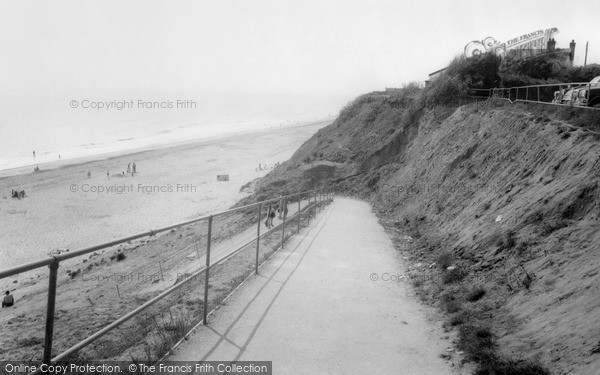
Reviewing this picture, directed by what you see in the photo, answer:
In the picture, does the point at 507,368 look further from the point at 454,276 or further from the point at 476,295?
the point at 454,276

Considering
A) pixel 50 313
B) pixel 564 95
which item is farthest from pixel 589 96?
pixel 50 313

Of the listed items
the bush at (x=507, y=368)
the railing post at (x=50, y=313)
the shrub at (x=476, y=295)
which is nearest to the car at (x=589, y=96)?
the shrub at (x=476, y=295)

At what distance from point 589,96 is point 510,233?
7.61 metres

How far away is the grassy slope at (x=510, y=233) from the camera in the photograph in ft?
14.3

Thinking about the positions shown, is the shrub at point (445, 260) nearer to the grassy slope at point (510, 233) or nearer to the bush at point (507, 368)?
the grassy slope at point (510, 233)

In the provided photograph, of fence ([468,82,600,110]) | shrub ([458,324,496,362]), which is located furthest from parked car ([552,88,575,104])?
shrub ([458,324,496,362])

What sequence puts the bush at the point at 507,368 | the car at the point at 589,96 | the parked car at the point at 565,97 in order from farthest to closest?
the parked car at the point at 565,97
the car at the point at 589,96
the bush at the point at 507,368

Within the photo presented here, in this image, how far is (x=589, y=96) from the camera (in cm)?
1197

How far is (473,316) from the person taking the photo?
214 inches

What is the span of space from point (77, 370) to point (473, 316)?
4542 millimetres

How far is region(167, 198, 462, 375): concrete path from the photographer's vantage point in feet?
14.7

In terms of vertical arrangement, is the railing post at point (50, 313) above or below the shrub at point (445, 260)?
above

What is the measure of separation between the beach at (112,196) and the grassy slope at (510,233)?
1461cm

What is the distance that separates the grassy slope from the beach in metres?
14.6
